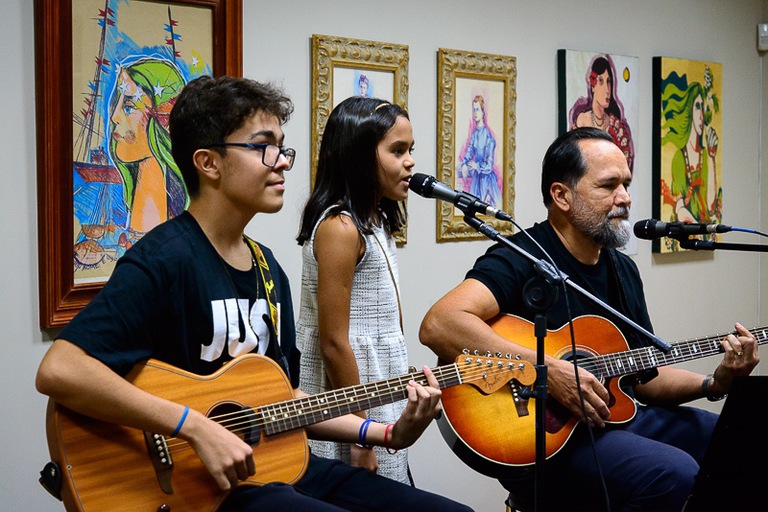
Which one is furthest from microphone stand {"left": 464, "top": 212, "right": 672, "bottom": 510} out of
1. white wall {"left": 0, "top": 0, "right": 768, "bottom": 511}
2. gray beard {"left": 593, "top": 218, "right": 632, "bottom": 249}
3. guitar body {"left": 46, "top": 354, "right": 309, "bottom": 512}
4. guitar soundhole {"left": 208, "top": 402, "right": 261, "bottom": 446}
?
white wall {"left": 0, "top": 0, "right": 768, "bottom": 511}

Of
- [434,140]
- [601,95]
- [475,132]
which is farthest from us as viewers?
[601,95]

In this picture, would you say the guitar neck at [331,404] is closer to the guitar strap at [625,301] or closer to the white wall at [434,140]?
the guitar strap at [625,301]

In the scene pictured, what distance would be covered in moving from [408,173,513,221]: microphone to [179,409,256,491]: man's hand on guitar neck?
2.39ft

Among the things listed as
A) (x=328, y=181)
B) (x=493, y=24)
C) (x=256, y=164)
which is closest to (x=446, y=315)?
(x=328, y=181)

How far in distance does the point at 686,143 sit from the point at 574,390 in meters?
2.95

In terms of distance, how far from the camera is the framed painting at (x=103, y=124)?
278 cm

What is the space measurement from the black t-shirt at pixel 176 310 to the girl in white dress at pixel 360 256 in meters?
0.45

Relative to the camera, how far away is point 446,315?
105 inches

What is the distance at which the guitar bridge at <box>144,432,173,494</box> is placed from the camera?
187 cm

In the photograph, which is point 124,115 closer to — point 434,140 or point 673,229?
point 434,140

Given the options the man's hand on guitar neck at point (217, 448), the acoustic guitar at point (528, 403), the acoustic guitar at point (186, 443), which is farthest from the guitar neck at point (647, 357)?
the man's hand on guitar neck at point (217, 448)

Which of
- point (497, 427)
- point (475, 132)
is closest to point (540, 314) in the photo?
point (497, 427)

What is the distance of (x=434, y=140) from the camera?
3.93 meters

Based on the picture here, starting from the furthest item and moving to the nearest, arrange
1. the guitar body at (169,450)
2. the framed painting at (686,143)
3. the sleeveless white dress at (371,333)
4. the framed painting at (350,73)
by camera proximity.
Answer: the framed painting at (686,143)
the framed painting at (350,73)
the sleeveless white dress at (371,333)
the guitar body at (169,450)
